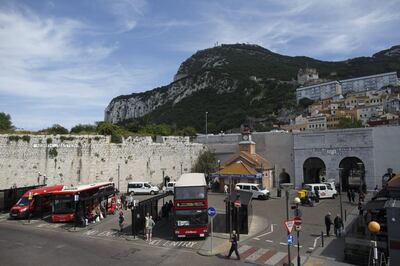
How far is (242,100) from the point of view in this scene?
6206 inches

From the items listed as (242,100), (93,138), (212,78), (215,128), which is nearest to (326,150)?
(93,138)

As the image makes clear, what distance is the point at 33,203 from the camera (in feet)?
87.9

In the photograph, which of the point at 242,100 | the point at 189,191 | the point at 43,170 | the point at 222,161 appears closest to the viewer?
the point at 189,191

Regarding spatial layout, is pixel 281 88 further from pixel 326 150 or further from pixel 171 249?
pixel 171 249

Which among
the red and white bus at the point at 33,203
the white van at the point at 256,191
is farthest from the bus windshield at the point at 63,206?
the white van at the point at 256,191

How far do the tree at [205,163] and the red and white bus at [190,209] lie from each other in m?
29.5

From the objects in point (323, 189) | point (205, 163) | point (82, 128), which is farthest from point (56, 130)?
point (323, 189)

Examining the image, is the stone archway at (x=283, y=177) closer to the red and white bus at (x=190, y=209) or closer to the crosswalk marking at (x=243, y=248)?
the red and white bus at (x=190, y=209)

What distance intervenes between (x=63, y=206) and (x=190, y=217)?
33.6 feet

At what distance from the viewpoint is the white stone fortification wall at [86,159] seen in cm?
3459

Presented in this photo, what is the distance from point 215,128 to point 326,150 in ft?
266

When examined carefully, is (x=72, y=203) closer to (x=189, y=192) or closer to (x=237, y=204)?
(x=189, y=192)

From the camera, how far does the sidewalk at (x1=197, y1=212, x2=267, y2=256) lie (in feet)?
57.7

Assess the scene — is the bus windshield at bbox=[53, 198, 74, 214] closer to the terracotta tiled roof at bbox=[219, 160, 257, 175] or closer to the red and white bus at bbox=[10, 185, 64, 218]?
the red and white bus at bbox=[10, 185, 64, 218]
